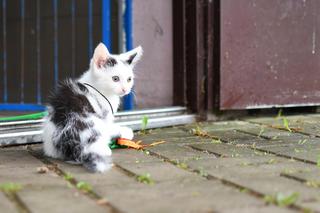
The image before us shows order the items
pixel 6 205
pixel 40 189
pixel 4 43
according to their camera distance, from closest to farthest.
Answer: pixel 6 205 < pixel 40 189 < pixel 4 43

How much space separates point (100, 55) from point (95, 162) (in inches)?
32.6

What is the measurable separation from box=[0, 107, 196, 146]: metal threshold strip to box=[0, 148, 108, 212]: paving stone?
57cm

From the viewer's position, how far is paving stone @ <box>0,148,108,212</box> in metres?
2.26

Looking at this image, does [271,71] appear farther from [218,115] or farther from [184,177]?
[184,177]

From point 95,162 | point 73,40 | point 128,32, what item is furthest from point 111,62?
point 73,40

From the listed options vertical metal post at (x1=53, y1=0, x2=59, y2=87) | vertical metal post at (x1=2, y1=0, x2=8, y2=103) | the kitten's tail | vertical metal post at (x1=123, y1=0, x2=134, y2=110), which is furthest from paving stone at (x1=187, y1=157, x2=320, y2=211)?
vertical metal post at (x1=2, y1=0, x2=8, y2=103)

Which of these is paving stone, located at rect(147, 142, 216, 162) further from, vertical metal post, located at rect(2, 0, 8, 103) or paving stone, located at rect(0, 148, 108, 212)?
vertical metal post, located at rect(2, 0, 8, 103)

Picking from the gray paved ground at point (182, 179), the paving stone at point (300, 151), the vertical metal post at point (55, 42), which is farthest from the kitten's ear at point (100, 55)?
the vertical metal post at point (55, 42)

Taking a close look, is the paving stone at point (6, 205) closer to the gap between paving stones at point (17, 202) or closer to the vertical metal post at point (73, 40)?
the gap between paving stones at point (17, 202)

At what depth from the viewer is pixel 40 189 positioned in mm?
2551

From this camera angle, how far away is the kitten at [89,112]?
3215 mm

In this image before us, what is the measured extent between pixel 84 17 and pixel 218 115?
1.85 meters

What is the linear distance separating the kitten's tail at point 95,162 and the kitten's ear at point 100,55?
2.34 ft

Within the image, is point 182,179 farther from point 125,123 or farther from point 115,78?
point 125,123
